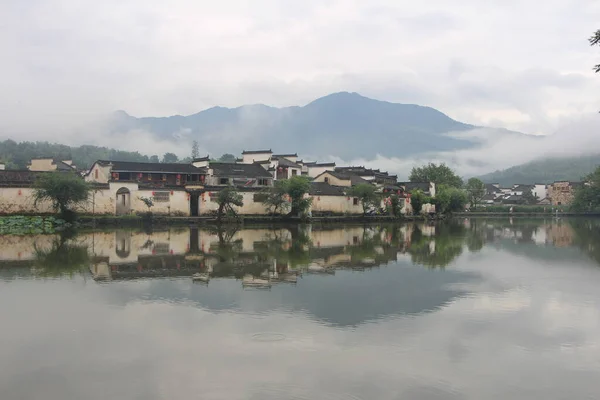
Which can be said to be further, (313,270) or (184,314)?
(313,270)

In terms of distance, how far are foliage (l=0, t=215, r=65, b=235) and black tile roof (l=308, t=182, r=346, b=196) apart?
22.5 metres

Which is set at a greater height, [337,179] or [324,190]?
[337,179]

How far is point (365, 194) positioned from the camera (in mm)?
50500

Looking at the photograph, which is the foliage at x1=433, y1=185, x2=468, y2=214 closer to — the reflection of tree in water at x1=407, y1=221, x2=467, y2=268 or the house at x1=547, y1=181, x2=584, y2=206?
the reflection of tree in water at x1=407, y1=221, x2=467, y2=268

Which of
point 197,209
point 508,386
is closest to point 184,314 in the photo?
point 508,386

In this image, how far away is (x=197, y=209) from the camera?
42688mm

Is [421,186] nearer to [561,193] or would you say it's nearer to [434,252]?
[561,193]

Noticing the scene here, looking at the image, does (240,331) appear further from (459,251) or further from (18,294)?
(459,251)

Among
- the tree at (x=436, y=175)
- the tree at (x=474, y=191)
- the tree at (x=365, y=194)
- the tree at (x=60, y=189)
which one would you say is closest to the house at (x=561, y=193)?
the tree at (x=474, y=191)

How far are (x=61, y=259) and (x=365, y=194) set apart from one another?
36031 mm

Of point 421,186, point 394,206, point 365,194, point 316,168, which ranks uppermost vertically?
point 316,168

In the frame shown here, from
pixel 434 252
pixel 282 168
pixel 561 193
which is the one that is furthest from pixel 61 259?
pixel 561 193

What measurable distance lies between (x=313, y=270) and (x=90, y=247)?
36.7ft

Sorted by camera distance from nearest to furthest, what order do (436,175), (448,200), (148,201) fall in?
(148,201) < (448,200) < (436,175)
